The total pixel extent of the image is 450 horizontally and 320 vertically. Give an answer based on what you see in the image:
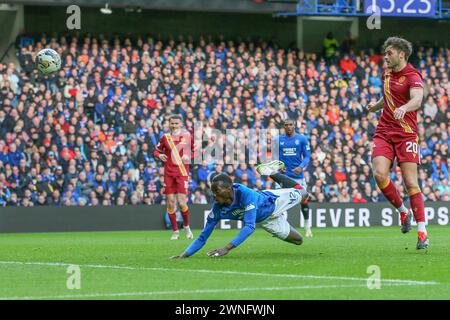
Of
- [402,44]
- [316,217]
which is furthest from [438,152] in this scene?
[402,44]

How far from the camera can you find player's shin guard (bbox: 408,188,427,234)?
13.7 metres

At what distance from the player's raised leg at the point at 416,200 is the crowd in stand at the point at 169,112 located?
14.0m

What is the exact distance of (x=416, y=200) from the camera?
1373 centimetres

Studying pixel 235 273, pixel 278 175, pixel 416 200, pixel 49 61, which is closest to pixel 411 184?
pixel 416 200

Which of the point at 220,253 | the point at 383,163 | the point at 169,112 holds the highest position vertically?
the point at 169,112

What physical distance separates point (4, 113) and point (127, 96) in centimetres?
367

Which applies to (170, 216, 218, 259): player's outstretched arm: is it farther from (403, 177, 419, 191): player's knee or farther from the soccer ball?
the soccer ball

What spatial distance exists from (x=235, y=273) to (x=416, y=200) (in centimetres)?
357

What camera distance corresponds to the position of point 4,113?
27.3 meters

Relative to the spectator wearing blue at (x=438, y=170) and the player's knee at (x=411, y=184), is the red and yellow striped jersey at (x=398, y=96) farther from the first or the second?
the spectator wearing blue at (x=438, y=170)

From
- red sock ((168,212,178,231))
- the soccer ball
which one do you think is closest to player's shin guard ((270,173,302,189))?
red sock ((168,212,178,231))

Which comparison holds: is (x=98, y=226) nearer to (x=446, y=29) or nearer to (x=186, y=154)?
(x=186, y=154)

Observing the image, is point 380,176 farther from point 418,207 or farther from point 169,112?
point 169,112

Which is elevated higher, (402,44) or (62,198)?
(402,44)
